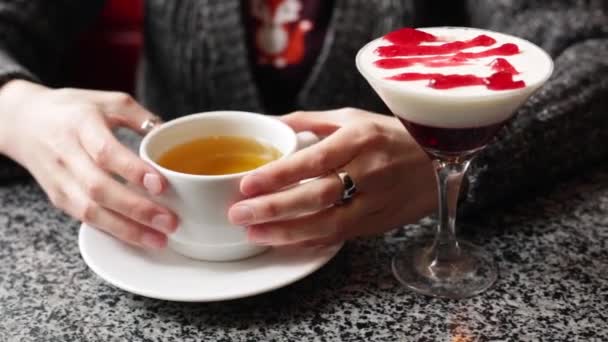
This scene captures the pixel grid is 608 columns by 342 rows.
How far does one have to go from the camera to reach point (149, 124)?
775mm

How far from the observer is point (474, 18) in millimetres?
1146

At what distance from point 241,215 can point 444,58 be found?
22cm

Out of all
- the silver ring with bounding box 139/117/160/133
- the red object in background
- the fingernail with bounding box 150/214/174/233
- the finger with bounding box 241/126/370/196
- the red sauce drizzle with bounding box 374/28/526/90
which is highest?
the red sauce drizzle with bounding box 374/28/526/90

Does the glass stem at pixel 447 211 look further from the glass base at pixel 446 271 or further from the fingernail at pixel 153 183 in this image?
the fingernail at pixel 153 183

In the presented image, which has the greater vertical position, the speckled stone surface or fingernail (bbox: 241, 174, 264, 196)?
fingernail (bbox: 241, 174, 264, 196)

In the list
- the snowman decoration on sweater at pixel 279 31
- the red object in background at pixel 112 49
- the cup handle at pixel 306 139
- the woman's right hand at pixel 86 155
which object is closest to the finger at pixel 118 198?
the woman's right hand at pixel 86 155

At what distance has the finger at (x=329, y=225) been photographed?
0.65 meters

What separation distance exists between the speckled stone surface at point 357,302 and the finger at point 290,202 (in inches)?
2.9

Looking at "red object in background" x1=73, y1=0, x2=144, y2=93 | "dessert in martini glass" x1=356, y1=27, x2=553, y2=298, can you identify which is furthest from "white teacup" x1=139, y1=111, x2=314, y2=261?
"red object in background" x1=73, y1=0, x2=144, y2=93

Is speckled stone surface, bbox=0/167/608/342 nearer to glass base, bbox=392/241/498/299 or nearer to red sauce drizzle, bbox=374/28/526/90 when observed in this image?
glass base, bbox=392/241/498/299

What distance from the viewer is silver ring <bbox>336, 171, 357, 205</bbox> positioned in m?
0.68

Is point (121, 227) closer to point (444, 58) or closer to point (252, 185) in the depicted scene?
point (252, 185)

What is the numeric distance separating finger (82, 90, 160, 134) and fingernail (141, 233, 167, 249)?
0.50ft

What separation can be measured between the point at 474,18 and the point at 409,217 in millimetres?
532
